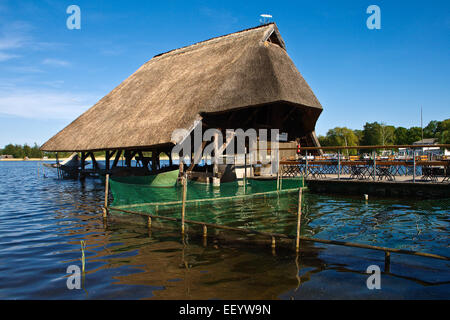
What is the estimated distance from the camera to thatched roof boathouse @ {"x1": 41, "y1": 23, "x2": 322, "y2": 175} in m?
14.5

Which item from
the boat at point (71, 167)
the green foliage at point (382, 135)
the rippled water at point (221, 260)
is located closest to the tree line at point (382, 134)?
the green foliage at point (382, 135)

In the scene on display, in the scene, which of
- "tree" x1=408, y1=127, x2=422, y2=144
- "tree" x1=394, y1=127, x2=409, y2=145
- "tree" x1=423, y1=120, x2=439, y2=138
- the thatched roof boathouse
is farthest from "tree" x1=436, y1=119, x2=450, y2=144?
the thatched roof boathouse

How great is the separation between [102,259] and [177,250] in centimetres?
154

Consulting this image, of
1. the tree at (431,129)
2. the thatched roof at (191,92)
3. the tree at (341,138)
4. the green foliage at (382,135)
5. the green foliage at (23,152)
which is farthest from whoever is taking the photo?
the green foliage at (23,152)

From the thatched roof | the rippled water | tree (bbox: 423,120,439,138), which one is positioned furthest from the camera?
tree (bbox: 423,120,439,138)

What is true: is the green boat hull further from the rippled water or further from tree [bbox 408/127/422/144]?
tree [bbox 408/127/422/144]

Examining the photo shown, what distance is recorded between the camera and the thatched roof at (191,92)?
14438mm

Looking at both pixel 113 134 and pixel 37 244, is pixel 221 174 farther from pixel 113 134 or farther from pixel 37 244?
pixel 37 244

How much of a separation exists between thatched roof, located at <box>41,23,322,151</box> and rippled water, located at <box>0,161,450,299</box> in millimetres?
5222

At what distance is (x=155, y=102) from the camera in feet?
58.6

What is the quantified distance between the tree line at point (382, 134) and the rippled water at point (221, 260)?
8749 centimetres

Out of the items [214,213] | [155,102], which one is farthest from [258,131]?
[214,213]

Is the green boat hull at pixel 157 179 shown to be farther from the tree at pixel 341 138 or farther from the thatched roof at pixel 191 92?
the tree at pixel 341 138

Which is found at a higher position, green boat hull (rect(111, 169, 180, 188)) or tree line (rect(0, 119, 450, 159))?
tree line (rect(0, 119, 450, 159))
